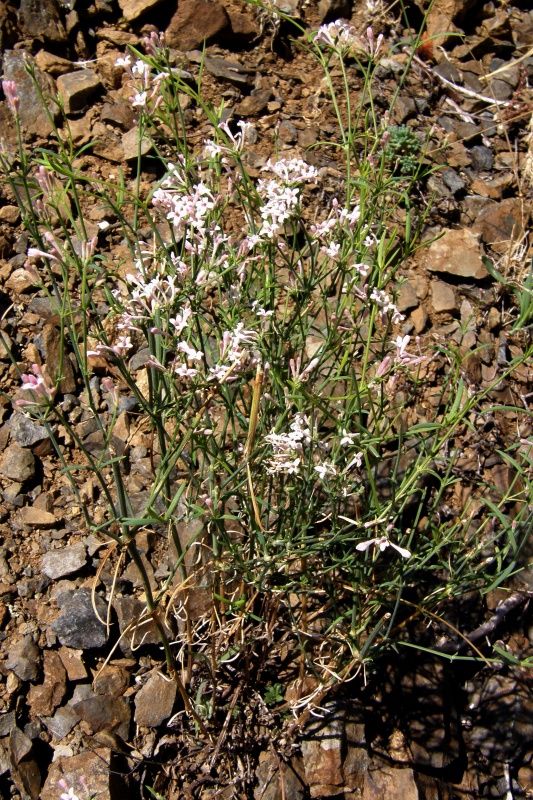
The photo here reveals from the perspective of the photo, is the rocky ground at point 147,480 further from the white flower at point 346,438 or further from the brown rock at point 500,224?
Result: the white flower at point 346,438

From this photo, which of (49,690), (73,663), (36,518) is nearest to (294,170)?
(36,518)

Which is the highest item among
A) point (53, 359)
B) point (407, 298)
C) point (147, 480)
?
point (53, 359)

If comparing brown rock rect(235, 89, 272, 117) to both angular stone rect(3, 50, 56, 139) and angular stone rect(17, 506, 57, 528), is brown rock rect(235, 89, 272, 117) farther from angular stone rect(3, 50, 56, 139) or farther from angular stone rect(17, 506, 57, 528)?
angular stone rect(17, 506, 57, 528)

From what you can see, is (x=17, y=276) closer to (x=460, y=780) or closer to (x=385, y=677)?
(x=385, y=677)

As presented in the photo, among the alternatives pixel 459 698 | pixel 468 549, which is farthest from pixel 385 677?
pixel 468 549

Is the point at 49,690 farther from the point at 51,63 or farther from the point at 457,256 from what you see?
the point at 51,63

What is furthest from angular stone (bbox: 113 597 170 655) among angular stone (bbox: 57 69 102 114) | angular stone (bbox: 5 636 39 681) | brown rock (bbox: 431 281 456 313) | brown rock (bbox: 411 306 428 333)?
angular stone (bbox: 57 69 102 114)

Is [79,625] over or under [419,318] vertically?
under
